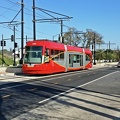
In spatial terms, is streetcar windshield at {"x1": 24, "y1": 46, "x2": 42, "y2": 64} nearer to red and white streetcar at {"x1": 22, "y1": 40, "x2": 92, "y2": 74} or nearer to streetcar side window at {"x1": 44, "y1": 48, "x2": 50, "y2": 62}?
red and white streetcar at {"x1": 22, "y1": 40, "x2": 92, "y2": 74}

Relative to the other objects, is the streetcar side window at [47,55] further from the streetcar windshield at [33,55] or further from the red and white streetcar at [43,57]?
the streetcar windshield at [33,55]

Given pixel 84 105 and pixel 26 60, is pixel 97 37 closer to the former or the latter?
pixel 26 60

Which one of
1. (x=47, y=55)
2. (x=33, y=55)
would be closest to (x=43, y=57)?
(x=47, y=55)

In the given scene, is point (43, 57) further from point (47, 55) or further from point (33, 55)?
point (33, 55)

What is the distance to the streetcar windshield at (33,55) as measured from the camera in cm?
2930

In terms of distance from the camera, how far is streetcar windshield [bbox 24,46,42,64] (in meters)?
29.3

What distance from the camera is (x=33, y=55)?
29.6m

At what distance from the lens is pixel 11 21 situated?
3769 cm

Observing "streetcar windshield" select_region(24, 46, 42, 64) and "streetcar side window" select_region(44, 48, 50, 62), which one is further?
"streetcar side window" select_region(44, 48, 50, 62)

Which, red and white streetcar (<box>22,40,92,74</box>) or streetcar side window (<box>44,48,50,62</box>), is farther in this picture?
streetcar side window (<box>44,48,50,62</box>)

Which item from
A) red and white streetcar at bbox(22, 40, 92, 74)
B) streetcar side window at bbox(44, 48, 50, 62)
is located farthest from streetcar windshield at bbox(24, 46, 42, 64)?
streetcar side window at bbox(44, 48, 50, 62)

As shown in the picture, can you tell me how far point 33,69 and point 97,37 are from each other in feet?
243

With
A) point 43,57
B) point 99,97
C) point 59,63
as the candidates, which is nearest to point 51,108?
point 99,97

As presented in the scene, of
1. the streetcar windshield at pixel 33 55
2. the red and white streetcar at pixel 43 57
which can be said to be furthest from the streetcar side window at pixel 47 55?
the streetcar windshield at pixel 33 55
